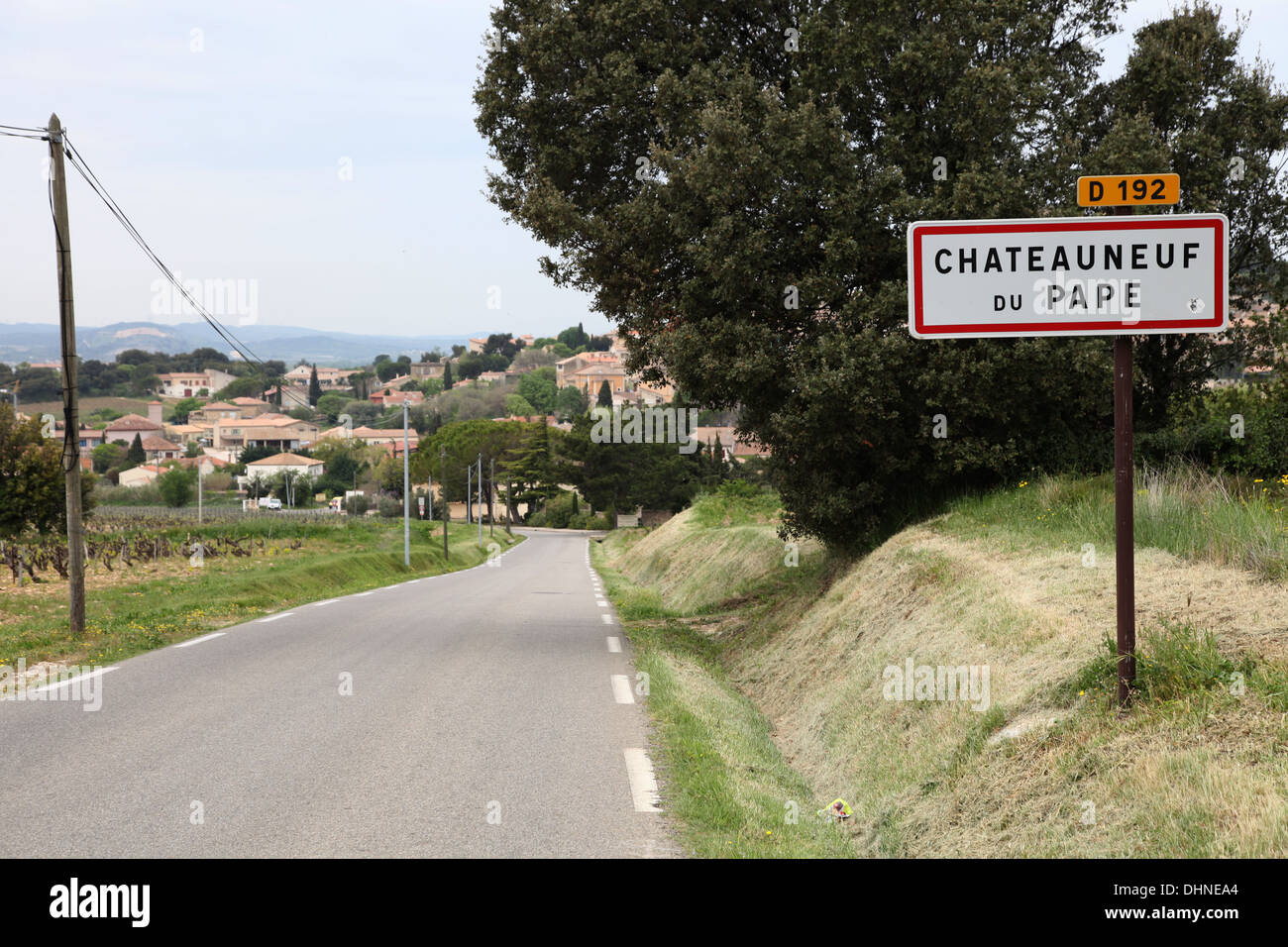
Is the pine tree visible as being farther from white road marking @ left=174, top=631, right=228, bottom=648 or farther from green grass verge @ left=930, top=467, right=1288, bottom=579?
green grass verge @ left=930, top=467, right=1288, bottom=579

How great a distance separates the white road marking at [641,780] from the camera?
5750 mm

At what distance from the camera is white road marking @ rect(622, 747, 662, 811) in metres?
5.75

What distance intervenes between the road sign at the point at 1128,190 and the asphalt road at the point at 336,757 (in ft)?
12.9

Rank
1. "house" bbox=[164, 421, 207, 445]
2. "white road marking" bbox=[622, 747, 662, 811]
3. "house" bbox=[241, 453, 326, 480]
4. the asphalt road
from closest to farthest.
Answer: the asphalt road, "white road marking" bbox=[622, 747, 662, 811], "house" bbox=[241, 453, 326, 480], "house" bbox=[164, 421, 207, 445]

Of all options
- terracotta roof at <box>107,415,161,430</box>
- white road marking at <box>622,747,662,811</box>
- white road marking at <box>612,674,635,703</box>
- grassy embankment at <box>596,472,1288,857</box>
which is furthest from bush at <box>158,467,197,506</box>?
white road marking at <box>622,747,662,811</box>

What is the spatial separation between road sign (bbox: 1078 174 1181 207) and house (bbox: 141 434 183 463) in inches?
7087

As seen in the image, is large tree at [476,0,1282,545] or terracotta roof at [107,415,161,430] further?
terracotta roof at [107,415,161,430]

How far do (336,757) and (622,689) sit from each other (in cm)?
343

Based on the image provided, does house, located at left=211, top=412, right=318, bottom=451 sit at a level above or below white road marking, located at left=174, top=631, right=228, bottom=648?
above

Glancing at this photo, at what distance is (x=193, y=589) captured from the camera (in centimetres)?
2283

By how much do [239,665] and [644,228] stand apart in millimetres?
6745

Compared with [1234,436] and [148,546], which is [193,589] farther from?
[1234,436]
